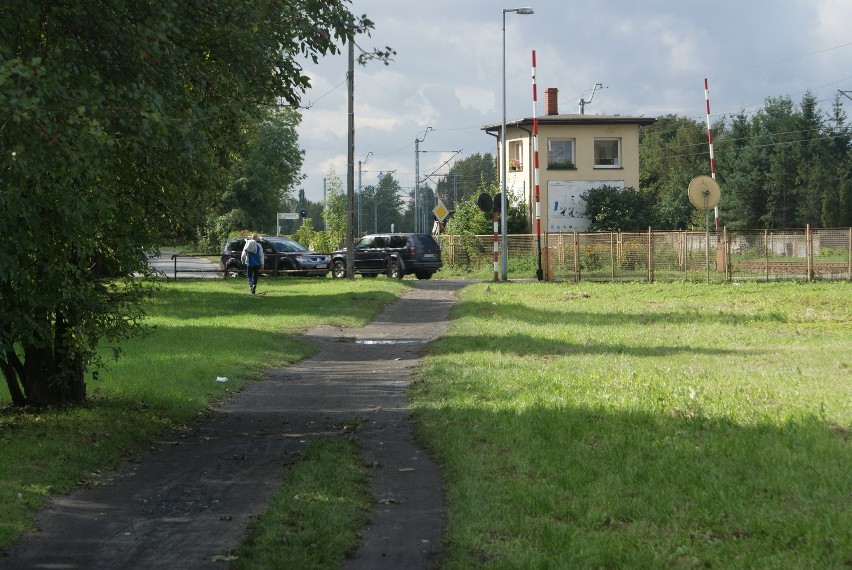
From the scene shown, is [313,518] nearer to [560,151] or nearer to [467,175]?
[560,151]

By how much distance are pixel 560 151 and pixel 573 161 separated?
856mm

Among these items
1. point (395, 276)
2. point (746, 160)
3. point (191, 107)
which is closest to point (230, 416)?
point (191, 107)

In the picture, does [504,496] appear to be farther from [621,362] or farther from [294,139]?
[294,139]

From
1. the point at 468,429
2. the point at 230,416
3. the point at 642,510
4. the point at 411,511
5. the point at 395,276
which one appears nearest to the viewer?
the point at 642,510

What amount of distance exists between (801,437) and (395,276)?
3379 cm

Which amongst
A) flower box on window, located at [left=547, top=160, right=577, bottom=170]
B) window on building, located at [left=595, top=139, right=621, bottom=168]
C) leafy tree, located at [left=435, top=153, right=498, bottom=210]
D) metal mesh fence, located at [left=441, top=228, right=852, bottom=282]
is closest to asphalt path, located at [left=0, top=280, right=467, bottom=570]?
metal mesh fence, located at [left=441, top=228, right=852, bottom=282]

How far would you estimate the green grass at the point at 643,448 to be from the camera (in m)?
5.94

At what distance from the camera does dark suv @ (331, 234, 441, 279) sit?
4131cm

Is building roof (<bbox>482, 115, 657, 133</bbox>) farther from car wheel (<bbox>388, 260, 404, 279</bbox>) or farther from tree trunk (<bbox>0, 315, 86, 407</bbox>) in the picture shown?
tree trunk (<bbox>0, 315, 86, 407</bbox>)

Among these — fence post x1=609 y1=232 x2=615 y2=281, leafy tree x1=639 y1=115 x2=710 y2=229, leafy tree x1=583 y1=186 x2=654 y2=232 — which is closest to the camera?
fence post x1=609 y1=232 x2=615 y2=281

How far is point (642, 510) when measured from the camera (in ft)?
21.8

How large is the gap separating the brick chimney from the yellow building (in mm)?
1211

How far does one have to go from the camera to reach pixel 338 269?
4269cm

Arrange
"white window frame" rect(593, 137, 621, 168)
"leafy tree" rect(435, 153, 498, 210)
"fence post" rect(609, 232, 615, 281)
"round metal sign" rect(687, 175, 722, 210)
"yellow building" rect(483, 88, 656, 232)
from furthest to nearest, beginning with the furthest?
"leafy tree" rect(435, 153, 498, 210), "white window frame" rect(593, 137, 621, 168), "yellow building" rect(483, 88, 656, 232), "fence post" rect(609, 232, 615, 281), "round metal sign" rect(687, 175, 722, 210)
